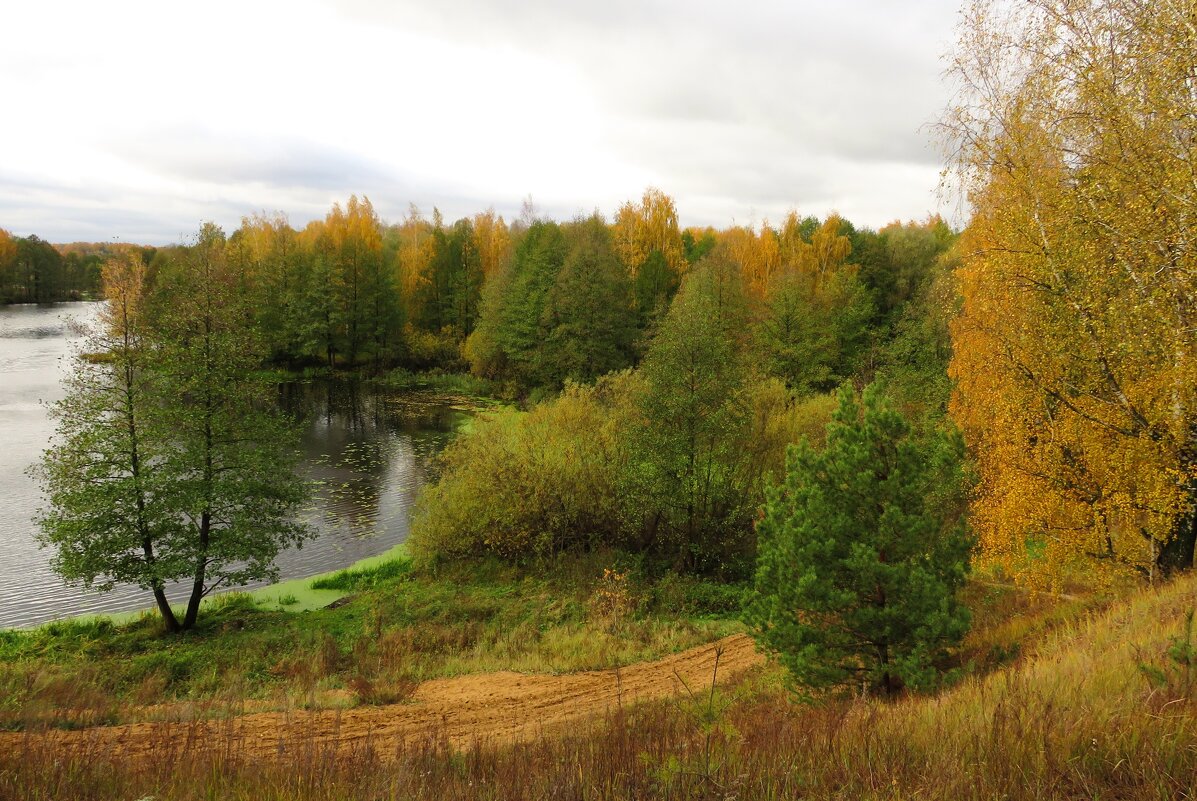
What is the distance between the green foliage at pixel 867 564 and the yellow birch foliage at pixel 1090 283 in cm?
160

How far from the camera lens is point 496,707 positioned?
459 inches

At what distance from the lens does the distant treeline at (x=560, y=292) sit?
142 feet

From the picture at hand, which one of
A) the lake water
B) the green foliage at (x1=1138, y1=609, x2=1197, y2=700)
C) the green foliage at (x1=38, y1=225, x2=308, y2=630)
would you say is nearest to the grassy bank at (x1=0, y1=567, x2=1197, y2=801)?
the green foliage at (x1=1138, y1=609, x2=1197, y2=700)

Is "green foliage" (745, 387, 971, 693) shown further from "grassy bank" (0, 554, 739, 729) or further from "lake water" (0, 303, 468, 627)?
"lake water" (0, 303, 468, 627)

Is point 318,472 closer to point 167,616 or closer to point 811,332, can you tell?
point 167,616

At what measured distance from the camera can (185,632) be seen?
653 inches

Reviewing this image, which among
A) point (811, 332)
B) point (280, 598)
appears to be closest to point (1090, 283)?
point (280, 598)

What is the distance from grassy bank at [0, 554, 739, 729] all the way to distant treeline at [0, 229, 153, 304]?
3589 inches

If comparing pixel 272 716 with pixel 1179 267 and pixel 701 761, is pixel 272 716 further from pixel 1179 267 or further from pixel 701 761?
pixel 1179 267

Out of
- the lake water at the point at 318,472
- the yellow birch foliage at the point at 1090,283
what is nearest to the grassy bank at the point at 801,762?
the yellow birch foliage at the point at 1090,283

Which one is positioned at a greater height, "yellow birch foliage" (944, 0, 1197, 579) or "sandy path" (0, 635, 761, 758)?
"yellow birch foliage" (944, 0, 1197, 579)

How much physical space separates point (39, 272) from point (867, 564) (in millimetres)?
125552

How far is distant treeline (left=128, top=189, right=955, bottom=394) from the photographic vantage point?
43250mm

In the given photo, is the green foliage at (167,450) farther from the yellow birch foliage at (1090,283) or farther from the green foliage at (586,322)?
the green foliage at (586,322)
